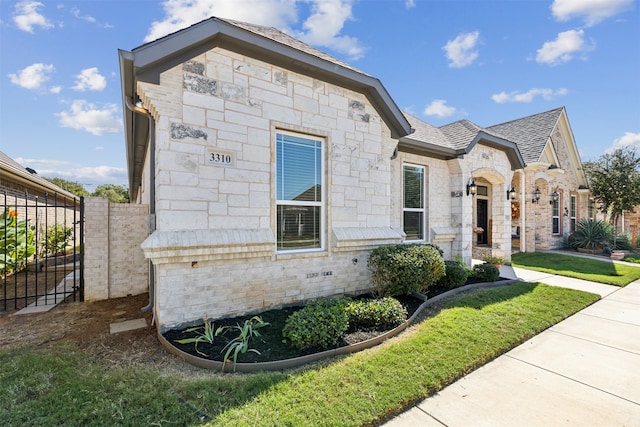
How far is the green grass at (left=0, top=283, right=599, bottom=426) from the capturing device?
2463mm

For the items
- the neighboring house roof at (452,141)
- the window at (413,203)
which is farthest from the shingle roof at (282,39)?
the window at (413,203)

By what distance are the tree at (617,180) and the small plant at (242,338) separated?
19.4 meters

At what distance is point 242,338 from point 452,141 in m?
8.57

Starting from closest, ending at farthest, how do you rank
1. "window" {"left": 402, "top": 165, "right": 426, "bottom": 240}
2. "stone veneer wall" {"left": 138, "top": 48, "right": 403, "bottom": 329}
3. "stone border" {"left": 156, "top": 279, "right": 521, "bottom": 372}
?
"stone border" {"left": 156, "top": 279, "right": 521, "bottom": 372} → "stone veneer wall" {"left": 138, "top": 48, "right": 403, "bottom": 329} → "window" {"left": 402, "top": 165, "right": 426, "bottom": 240}

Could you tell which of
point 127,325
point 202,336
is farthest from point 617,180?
point 127,325

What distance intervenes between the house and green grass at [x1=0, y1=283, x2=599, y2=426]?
1.25 meters

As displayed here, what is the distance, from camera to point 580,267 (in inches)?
391

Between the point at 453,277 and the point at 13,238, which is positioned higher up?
the point at 13,238

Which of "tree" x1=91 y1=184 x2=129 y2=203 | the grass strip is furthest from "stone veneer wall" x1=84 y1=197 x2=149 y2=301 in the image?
"tree" x1=91 y1=184 x2=129 y2=203

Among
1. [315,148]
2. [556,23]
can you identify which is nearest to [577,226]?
[556,23]

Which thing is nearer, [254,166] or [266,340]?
[266,340]

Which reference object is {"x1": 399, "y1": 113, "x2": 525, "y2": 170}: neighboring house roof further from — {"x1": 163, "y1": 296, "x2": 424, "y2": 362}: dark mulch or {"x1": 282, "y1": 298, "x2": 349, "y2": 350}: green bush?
{"x1": 163, "y1": 296, "x2": 424, "y2": 362}: dark mulch

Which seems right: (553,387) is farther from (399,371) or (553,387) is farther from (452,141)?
(452,141)

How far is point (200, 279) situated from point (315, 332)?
199cm
